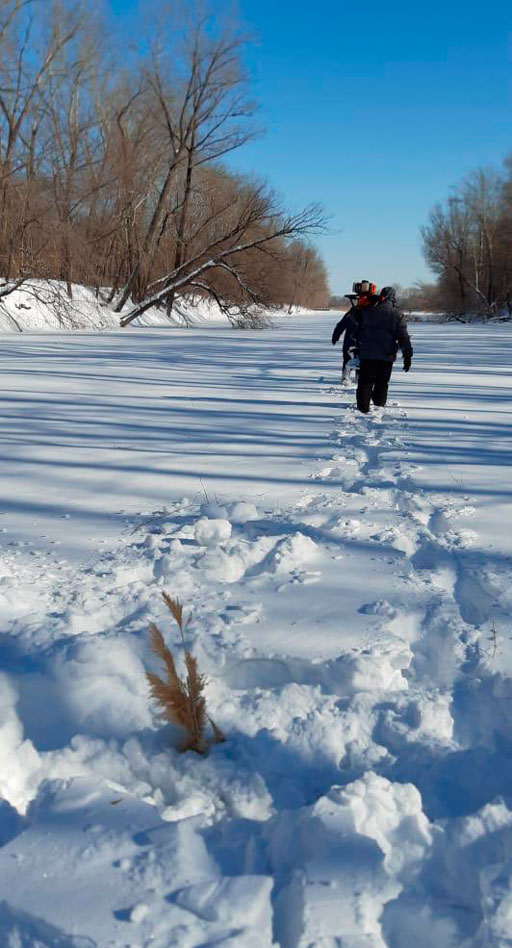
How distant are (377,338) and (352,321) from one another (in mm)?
2124

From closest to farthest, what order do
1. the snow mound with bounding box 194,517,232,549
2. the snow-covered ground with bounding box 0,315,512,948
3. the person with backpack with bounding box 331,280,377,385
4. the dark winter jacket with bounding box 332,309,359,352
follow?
the snow-covered ground with bounding box 0,315,512,948 < the snow mound with bounding box 194,517,232,549 < the person with backpack with bounding box 331,280,377,385 < the dark winter jacket with bounding box 332,309,359,352

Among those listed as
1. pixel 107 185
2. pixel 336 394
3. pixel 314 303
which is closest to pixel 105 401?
pixel 336 394

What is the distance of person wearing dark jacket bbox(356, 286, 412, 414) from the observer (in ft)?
24.7

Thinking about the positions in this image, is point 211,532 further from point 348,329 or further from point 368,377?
point 348,329

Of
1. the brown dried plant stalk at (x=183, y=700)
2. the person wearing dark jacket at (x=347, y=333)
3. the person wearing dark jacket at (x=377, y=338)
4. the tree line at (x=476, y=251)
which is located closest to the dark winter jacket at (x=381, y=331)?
the person wearing dark jacket at (x=377, y=338)

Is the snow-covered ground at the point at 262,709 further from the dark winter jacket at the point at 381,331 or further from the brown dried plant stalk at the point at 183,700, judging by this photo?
the dark winter jacket at the point at 381,331

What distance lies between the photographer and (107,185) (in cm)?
2462

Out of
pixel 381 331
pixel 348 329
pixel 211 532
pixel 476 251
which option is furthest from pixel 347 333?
pixel 476 251

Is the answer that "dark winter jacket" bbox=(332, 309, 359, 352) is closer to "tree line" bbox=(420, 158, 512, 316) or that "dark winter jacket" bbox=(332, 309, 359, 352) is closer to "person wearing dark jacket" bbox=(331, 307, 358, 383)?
"person wearing dark jacket" bbox=(331, 307, 358, 383)

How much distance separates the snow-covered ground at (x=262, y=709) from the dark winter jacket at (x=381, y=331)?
9.73ft

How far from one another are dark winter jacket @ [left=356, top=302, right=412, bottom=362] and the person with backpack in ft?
0.90

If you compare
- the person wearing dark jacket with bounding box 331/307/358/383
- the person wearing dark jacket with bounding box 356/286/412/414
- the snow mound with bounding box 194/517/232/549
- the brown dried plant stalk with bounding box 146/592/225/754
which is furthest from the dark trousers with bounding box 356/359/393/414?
the brown dried plant stalk with bounding box 146/592/225/754

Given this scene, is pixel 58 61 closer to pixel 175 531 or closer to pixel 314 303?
pixel 175 531

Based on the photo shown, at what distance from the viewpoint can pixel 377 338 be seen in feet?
24.8
